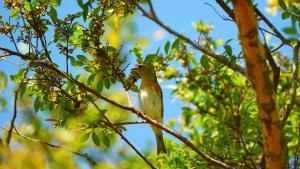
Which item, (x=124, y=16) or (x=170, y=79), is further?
(x=170, y=79)

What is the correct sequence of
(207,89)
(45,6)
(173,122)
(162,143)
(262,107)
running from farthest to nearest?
1. (173,122)
2. (207,89)
3. (162,143)
4. (45,6)
5. (262,107)

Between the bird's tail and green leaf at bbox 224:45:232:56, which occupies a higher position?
the bird's tail

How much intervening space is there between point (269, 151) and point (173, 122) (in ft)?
18.6

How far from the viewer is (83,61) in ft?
13.7

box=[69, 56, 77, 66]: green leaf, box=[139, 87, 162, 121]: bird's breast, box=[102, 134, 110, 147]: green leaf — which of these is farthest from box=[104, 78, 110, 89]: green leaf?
box=[139, 87, 162, 121]: bird's breast

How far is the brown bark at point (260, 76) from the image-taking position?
2.41m

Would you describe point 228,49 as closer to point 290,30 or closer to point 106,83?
point 106,83

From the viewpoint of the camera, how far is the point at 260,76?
2.46m

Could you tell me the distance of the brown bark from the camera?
241cm

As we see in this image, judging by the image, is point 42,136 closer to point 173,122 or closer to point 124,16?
point 124,16

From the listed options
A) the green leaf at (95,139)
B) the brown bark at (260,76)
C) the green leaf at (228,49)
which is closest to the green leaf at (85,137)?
the green leaf at (95,139)

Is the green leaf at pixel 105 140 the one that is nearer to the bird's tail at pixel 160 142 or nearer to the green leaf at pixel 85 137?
the green leaf at pixel 85 137

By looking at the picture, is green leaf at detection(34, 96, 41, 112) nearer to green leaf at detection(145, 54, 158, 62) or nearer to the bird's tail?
green leaf at detection(145, 54, 158, 62)

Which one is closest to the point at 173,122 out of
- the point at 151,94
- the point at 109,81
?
the point at 151,94
